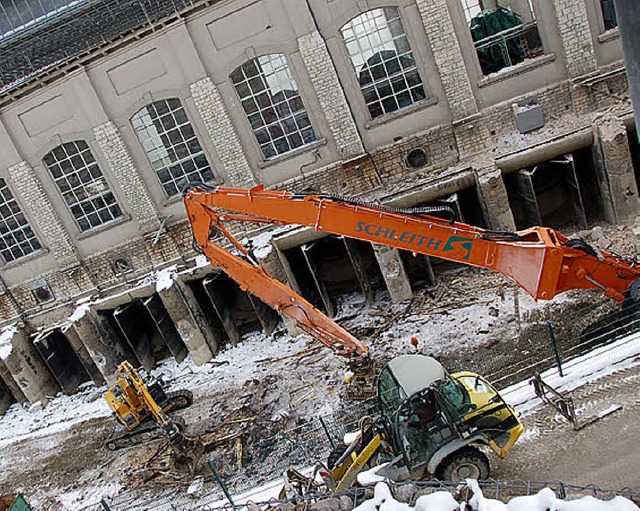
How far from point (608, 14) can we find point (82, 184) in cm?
1595

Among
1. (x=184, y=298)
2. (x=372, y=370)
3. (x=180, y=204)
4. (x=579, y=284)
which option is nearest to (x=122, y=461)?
(x=184, y=298)

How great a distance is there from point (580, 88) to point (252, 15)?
359 inches

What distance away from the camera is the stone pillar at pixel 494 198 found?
1439 centimetres

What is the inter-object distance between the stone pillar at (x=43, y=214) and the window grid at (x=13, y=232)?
437mm

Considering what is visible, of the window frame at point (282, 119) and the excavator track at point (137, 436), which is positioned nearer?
the excavator track at point (137, 436)

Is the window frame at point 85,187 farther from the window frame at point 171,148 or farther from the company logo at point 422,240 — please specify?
the company logo at point 422,240

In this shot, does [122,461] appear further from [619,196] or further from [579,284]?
[619,196]

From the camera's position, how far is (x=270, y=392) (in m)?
13.9

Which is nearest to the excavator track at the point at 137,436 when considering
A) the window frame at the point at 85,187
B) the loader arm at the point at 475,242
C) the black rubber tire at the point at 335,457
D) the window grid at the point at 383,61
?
the black rubber tire at the point at 335,457

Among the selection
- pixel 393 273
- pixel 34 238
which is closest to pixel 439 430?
pixel 393 273

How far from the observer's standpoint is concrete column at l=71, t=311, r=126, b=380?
16.6m

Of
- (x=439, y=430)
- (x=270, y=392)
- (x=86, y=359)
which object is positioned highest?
(x=86, y=359)

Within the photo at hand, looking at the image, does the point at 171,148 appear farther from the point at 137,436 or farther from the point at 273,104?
the point at 137,436

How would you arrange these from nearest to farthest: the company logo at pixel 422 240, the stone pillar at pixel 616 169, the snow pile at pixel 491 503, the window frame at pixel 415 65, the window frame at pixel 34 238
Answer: the snow pile at pixel 491 503
the company logo at pixel 422 240
the stone pillar at pixel 616 169
the window frame at pixel 415 65
the window frame at pixel 34 238
